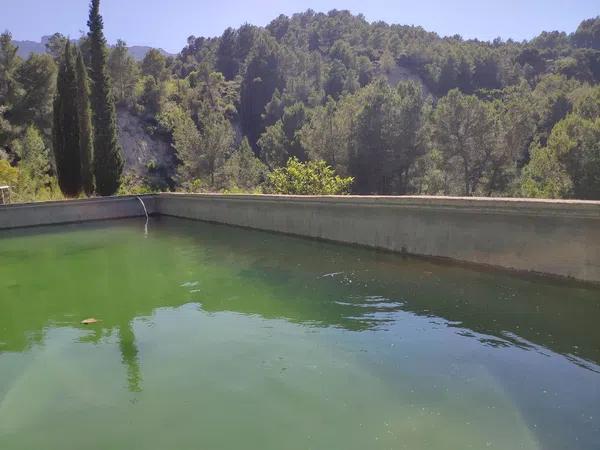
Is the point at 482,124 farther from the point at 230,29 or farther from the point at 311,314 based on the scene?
the point at 230,29

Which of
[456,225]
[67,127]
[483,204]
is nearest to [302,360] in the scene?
[483,204]

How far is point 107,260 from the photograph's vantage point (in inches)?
385

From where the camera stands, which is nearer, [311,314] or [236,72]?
[311,314]

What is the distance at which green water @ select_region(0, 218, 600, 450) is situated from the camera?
332cm

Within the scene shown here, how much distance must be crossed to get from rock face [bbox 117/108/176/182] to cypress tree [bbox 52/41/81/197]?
2997 centimetres

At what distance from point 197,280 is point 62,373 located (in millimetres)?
3447

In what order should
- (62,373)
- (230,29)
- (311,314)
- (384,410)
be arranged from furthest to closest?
(230,29) < (311,314) < (62,373) < (384,410)

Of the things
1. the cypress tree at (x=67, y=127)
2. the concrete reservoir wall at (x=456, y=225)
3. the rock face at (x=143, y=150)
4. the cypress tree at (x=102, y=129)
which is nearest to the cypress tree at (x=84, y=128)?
the cypress tree at (x=102, y=129)

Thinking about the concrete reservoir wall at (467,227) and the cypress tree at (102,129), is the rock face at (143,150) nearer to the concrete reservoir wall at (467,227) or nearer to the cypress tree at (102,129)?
the cypress tree at (102,129)

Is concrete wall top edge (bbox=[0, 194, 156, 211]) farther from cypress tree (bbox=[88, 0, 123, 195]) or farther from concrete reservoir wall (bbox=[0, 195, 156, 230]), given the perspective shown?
cypress tree (bbox=[88, 0, 123, 195])

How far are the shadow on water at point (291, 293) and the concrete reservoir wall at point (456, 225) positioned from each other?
282mm

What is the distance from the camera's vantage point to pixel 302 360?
448 centimetres

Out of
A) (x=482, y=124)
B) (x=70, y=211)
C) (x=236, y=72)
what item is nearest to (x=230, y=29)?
(x=236, y=72)

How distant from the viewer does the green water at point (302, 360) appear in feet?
10.9
